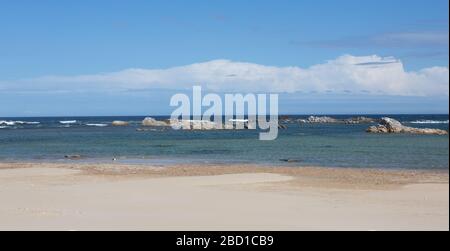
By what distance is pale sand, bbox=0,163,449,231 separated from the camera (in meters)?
11.0

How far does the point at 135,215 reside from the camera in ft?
39.1

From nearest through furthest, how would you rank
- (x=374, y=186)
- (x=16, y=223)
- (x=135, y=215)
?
(x=16, y=223)
(x=135, y=215)
(x=374, y=186)

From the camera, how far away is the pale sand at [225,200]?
1095 cm

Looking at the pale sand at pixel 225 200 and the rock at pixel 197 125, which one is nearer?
the pale sand at pixel 225 200

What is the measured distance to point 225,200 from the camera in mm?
14148

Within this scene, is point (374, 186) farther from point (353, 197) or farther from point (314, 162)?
point (314, 162)

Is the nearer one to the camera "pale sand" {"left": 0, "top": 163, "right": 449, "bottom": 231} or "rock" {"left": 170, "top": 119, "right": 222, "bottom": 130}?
"pale sand" {"left": 0, "top": 163, "right": 449, "bottom": 231}

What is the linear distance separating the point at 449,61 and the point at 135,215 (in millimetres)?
7207

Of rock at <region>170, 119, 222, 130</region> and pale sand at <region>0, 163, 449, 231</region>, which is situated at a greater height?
pale sand at <region>0, 163, 449, 231</region>

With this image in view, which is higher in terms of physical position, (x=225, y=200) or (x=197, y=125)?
(x=225, y=200)

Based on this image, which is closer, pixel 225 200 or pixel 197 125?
pixel 225 200
